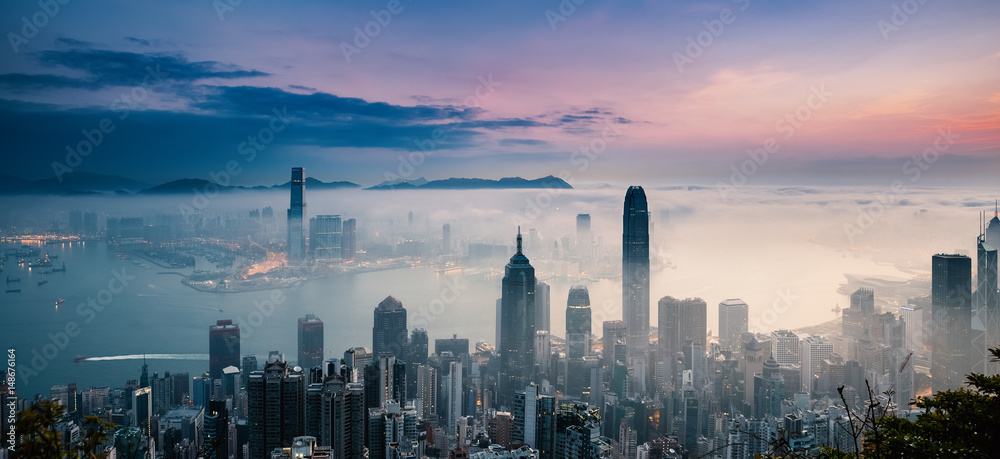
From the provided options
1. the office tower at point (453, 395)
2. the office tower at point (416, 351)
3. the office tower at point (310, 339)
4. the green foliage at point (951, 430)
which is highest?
the green foliage at point (951, 430)

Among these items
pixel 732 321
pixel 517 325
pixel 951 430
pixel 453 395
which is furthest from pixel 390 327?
pixel 951 430

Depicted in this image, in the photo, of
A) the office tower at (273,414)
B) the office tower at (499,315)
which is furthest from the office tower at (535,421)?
the office tower at (499,315)

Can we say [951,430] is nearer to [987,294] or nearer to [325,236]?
[325,236]

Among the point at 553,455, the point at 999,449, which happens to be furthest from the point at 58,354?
the point at 999,449

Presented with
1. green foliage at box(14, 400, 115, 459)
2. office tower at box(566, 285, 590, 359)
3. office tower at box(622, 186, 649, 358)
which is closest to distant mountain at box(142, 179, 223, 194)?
office tower at box(566, 285, 590, 359)

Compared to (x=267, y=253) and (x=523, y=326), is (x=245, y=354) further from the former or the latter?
(x=523, y=326)

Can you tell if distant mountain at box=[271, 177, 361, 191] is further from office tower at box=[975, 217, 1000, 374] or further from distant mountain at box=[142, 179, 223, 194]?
office tower at box=[975, 217, 1000, 374]

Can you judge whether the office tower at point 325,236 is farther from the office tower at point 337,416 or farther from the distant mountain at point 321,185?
the office tower at point 337,416
